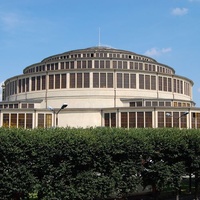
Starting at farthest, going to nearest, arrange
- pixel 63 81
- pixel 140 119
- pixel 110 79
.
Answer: pixel 63 81 < pixel 110 79 < pixel 140 119

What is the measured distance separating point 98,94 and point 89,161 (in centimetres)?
4407

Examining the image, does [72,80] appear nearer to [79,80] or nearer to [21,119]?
[79,80]

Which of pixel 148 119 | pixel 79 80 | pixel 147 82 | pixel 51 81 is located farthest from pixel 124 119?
pixel 51 81

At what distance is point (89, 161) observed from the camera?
28.9m

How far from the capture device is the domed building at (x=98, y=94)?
63.9 m

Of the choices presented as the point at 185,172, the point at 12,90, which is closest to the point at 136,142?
the point at 185,172

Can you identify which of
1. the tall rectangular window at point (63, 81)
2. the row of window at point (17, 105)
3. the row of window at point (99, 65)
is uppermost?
the row of window at point (99, 65)

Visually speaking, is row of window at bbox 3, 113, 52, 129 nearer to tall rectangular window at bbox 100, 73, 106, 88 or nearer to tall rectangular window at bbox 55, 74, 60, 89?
tall rectangular window at bbox 55, 74, 60, 89

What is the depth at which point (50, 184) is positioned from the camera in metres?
27.1

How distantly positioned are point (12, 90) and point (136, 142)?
59.4m

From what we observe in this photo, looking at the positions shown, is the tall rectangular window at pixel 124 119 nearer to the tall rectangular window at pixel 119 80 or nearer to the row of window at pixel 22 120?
the tall rectangular window at pixel 119 80

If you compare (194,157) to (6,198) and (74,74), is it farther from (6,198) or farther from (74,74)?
(74,74)

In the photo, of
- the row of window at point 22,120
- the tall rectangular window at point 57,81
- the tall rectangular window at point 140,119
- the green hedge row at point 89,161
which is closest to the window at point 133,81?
the tall rectangular window at point 140,119

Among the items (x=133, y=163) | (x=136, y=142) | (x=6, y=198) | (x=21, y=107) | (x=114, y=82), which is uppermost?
(x=114, y=82)
